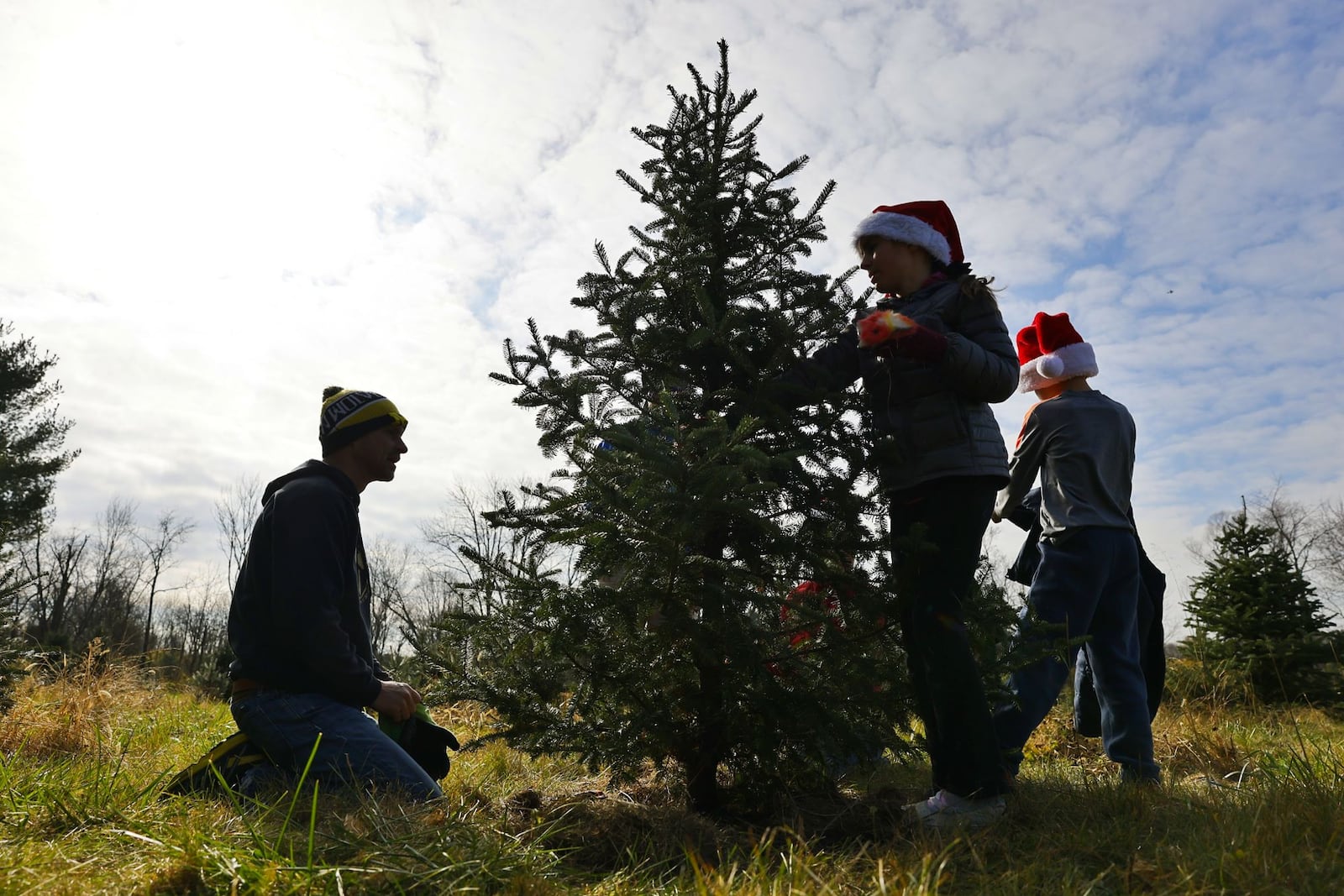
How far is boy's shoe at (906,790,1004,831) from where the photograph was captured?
8.75 ft

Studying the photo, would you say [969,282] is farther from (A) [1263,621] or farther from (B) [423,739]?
(A) [1263,621]

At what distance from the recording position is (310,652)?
3102mm

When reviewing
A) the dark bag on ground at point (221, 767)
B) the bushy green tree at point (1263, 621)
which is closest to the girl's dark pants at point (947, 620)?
the dark bag on ground at point (221, 767)

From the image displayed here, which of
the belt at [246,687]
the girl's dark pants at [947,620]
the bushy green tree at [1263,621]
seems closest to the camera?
the girl's dark pants at [947,620]

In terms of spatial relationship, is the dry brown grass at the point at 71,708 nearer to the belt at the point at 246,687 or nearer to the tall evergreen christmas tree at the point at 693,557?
the belt at the point at 246,687

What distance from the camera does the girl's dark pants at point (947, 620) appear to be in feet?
9.11

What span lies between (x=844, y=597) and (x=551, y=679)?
4.07 ft

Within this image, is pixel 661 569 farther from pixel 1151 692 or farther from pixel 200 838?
pixel 1151 692

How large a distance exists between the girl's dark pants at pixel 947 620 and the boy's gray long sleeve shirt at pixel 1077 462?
1043mm

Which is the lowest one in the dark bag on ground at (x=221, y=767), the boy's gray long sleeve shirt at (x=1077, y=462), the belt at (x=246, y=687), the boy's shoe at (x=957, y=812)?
the boy's shoe at (x=957, y=812)

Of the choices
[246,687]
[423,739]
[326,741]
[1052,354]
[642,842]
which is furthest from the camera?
[1052,354]

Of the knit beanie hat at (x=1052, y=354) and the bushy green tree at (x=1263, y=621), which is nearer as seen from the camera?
the knit beanie hat at (x=1052, y=354)

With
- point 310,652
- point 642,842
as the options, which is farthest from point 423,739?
point 642,842

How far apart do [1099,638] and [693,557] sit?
2327 mm
